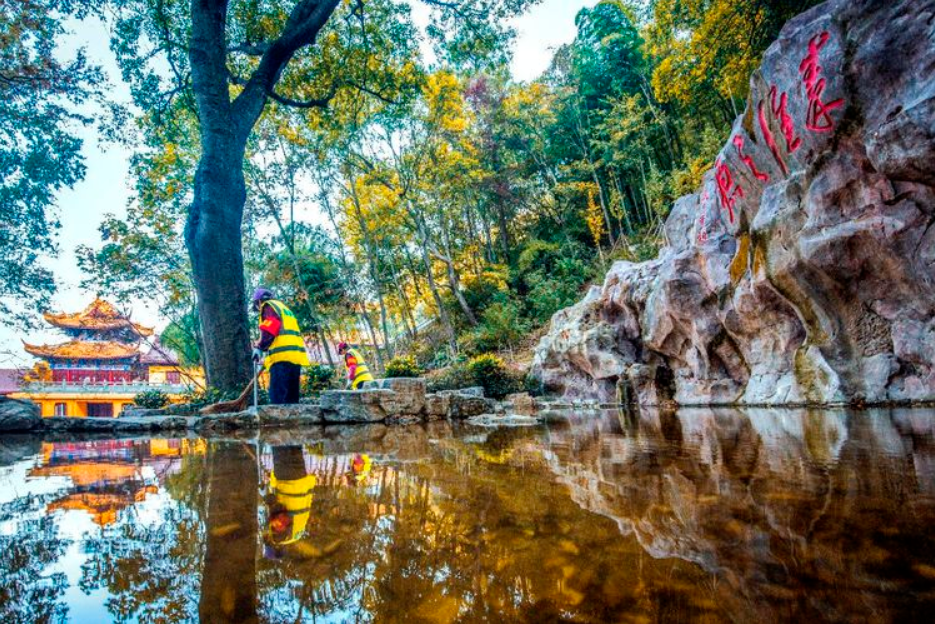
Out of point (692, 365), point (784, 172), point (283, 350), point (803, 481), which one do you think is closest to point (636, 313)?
point (692, 365)

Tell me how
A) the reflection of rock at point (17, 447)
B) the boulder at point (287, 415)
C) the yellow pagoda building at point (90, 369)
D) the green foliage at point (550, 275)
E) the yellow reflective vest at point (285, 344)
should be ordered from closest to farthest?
the reflection of rock at point (17, 447) → the boulder at point (287, 415) → the yellow reflective vest at point (285, 344) → the green foliage at point (550, 275) → the yellow pagoda building at point (90, 369)

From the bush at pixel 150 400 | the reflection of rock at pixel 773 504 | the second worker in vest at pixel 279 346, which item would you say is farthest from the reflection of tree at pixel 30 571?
the bush at pixel 150 400

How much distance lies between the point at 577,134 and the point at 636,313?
1271cm

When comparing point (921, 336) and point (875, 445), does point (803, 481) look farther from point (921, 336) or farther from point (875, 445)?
point (921, 336)

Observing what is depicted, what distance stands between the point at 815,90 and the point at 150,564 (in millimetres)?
7381

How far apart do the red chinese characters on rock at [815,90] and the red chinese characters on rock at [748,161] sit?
120 centimetres

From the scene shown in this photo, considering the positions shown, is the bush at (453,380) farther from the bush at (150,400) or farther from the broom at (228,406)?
the bush at (150,400)

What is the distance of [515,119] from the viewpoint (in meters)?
18.7

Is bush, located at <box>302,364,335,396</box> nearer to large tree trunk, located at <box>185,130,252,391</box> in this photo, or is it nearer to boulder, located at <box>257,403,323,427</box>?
large tree trunk, located at <box>185,130,252,391</box>

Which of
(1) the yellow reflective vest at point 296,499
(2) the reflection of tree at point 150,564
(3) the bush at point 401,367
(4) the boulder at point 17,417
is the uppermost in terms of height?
(3) the bush at point 401,367

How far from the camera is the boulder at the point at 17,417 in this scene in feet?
16.0

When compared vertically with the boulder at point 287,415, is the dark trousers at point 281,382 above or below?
above

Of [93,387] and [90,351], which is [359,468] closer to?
[93,387]

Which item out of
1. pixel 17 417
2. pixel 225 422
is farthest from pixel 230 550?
pixel 17 417
